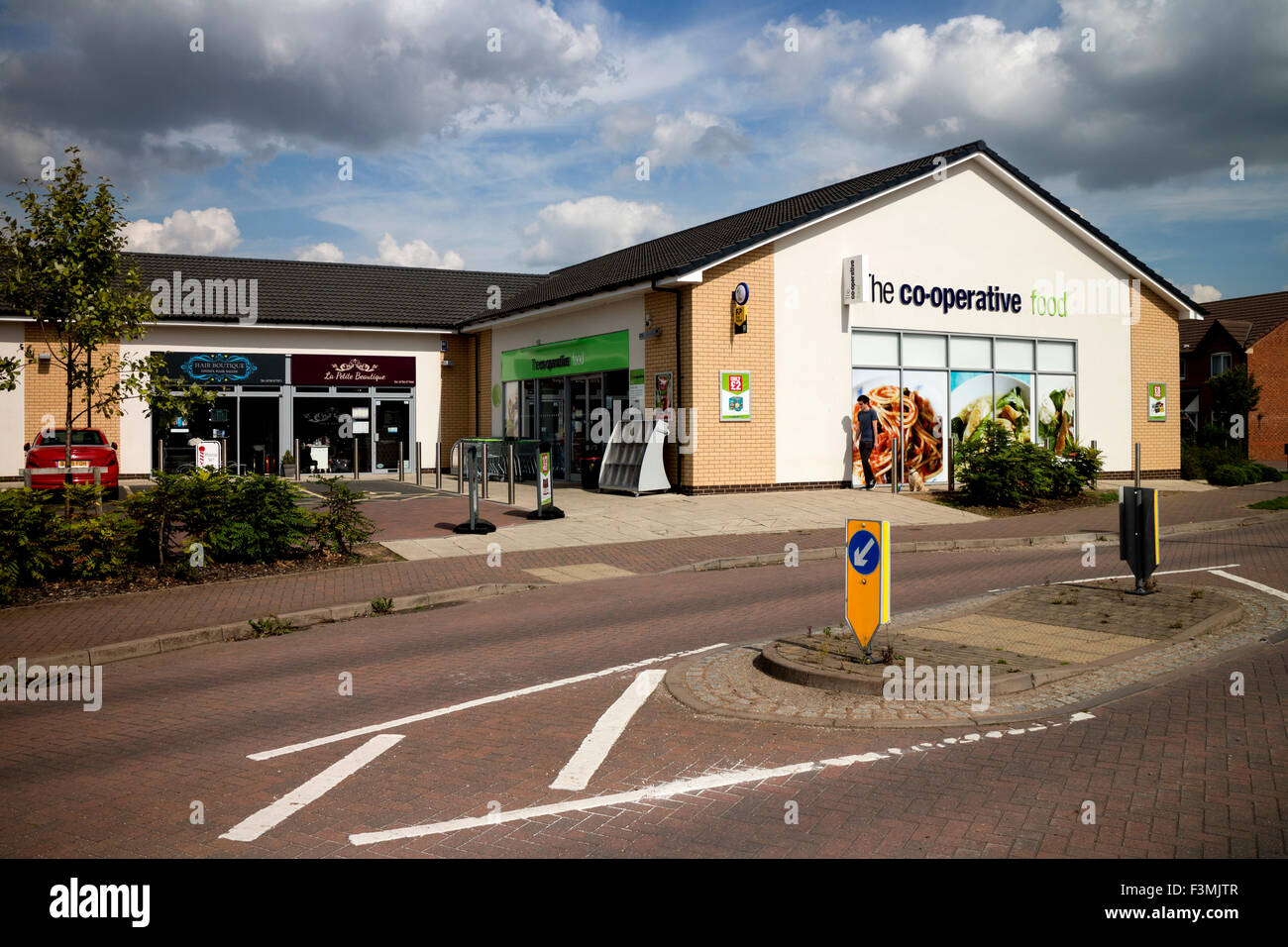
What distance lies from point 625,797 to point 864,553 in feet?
9.72

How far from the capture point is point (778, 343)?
21.2 m

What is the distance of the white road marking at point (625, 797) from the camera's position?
4.50 m

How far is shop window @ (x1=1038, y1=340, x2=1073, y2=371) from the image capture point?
2481cm

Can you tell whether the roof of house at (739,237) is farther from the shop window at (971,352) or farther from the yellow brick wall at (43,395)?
the yellow brick wall at (43,395)

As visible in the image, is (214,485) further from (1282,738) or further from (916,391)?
(916,391)

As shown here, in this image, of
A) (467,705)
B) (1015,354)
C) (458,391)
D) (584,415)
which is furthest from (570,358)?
(467,705)

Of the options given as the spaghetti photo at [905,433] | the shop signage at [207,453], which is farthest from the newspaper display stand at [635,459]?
the shop signage at [207,453]

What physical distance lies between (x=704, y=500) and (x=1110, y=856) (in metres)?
15.5

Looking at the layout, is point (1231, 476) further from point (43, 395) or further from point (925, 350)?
point (43, 395)

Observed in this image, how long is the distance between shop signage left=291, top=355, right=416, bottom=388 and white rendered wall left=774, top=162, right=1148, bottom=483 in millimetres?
13470

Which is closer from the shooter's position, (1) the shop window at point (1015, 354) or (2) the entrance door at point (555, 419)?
(1) the shop window at point (1015, 354)

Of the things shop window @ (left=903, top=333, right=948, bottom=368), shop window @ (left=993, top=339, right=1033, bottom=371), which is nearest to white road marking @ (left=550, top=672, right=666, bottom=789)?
shop window @ (left=903, top=333, right=948, bottom=368)

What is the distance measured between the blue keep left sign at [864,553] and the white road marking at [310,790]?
336 cm

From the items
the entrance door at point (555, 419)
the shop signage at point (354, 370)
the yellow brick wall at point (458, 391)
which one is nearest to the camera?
the entrance door at point (555, 419)
